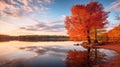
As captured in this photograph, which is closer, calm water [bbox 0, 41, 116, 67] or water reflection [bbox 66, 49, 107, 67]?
water reflection [bbox 66, 49, 107, 67]

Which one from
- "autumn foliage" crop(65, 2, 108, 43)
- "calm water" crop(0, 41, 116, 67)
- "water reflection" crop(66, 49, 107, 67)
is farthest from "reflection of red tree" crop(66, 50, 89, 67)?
"autumn foliage" crop(65, 2, 108, 43)

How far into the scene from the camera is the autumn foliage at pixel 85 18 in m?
21.9

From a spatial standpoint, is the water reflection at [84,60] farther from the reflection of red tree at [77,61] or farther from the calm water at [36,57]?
the calm water at [36,57]

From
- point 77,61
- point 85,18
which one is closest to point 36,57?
point 77,61

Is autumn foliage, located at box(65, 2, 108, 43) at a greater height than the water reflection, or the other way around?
autumn foliage, located at box(65, 2, 108, 43)

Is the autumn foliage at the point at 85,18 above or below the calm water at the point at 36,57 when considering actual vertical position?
above

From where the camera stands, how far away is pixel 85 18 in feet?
71.8

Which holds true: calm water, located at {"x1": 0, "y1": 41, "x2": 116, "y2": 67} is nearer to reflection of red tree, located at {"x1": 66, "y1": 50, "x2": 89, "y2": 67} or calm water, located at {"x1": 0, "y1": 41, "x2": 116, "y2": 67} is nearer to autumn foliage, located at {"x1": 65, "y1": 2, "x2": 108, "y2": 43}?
reflection of red tree, located at {"x1": 66, "y1": 50, "x2": 89, "y2": 67}

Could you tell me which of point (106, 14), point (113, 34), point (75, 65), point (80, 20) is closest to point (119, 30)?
point (113, 34)

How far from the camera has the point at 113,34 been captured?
30.1 m

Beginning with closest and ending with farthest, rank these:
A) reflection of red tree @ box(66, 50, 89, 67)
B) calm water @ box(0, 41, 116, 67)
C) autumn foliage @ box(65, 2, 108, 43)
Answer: reflection of red tree @ box(66, 50, 89, 67), calm water @ box(0, 41, 116, 67), autumn foliage @ box(65, 2, 108, 43)

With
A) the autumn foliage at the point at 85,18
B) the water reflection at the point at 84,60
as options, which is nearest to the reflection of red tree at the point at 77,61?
the water reflection at the point at 84,60

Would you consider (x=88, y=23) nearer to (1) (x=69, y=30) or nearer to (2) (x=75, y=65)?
(1) (x=69, y=30)

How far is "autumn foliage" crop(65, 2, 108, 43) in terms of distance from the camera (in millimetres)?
21859
